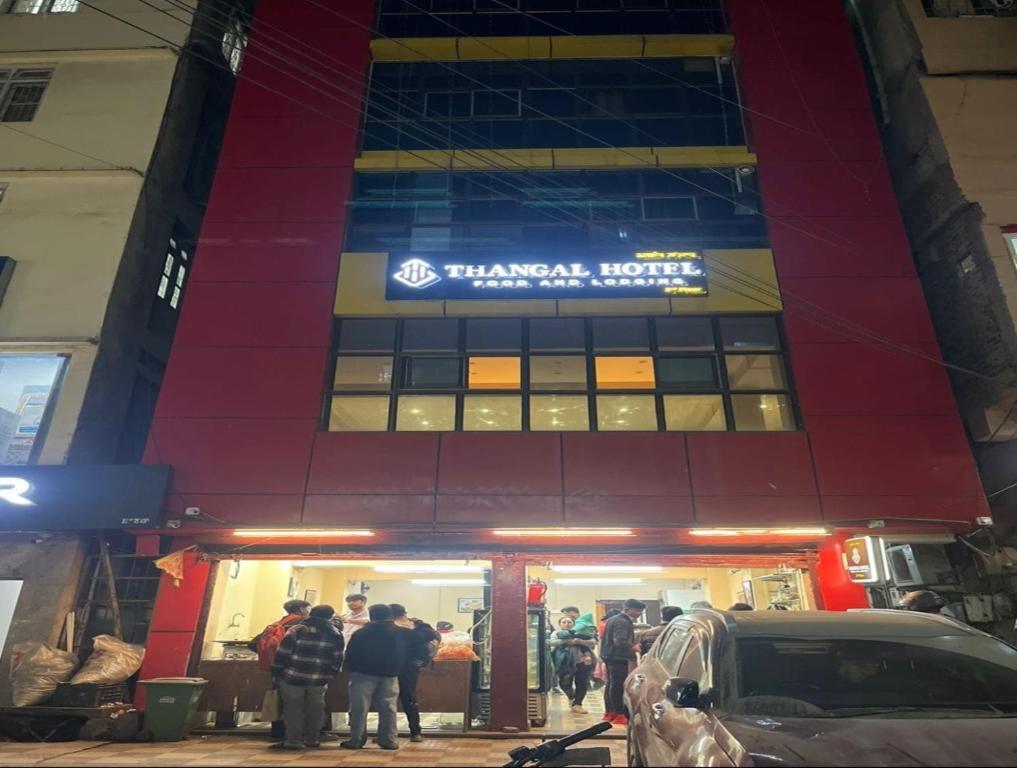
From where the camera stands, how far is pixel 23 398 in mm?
10117

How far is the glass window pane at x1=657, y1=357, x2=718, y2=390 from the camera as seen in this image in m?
10.5

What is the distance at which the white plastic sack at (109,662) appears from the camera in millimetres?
8016

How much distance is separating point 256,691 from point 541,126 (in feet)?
40.9

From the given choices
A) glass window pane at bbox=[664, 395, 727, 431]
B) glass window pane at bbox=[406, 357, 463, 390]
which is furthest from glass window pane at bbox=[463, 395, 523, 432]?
glass window pane at bbox=[664, 395, 727, 431]

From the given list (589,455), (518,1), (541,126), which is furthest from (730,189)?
(518,1)

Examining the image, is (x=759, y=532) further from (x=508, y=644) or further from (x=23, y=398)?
(x=23, y=398)

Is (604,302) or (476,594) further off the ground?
(604,302)

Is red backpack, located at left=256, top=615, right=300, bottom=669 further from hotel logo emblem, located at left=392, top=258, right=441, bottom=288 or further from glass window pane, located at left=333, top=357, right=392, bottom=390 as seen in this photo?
hotel logo emblem, located at left=392, top=258, right=441, bottom=288

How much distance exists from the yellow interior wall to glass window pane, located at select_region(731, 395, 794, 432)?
1734 millimetres

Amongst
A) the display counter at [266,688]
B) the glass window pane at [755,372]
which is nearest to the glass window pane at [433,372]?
the display counter at [266,688]

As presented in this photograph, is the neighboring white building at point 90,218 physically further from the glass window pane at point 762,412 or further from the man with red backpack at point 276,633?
the glass window pane at point 762,412

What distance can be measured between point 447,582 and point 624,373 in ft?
22.6

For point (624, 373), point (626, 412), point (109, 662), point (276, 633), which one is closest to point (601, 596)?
point (626, 412)

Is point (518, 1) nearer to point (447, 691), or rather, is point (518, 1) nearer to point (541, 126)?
point (541, 126)
